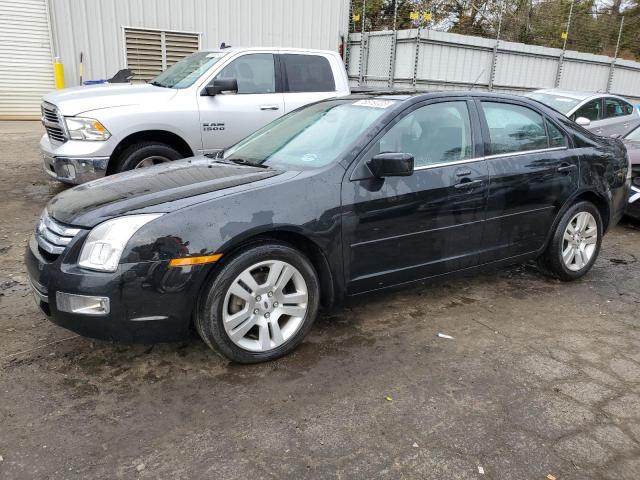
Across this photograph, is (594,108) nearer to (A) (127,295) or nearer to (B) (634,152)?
(B) (634,152)

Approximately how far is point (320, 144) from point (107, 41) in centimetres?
1084

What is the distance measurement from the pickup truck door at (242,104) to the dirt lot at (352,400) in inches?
121

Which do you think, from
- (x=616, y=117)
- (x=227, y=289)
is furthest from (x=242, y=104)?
(x=616, y=117)

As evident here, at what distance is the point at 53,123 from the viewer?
602cm

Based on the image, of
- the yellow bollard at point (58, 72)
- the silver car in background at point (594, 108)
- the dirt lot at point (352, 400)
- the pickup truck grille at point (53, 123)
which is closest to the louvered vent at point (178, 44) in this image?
the yellow bollard at point (58, 72)

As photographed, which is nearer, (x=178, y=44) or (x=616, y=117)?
(x=616, y=117)

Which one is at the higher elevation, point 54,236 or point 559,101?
point 559,101

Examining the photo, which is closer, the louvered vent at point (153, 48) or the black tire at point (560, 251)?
the black tire at point (560, 251)

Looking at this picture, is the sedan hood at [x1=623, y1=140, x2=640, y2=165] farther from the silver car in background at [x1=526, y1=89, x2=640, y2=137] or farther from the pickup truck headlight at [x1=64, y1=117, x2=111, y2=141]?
the pickup truck headlight at [x1=64, y1=117, x2=111, y2=141]

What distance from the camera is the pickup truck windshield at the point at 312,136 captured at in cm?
349

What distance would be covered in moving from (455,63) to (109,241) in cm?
1411

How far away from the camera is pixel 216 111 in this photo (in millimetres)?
6406

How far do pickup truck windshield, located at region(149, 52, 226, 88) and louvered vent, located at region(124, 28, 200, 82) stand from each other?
612 centimetres

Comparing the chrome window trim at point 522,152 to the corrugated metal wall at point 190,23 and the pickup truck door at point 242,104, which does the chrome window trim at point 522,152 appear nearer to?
the pickup truck door at point 242,104
